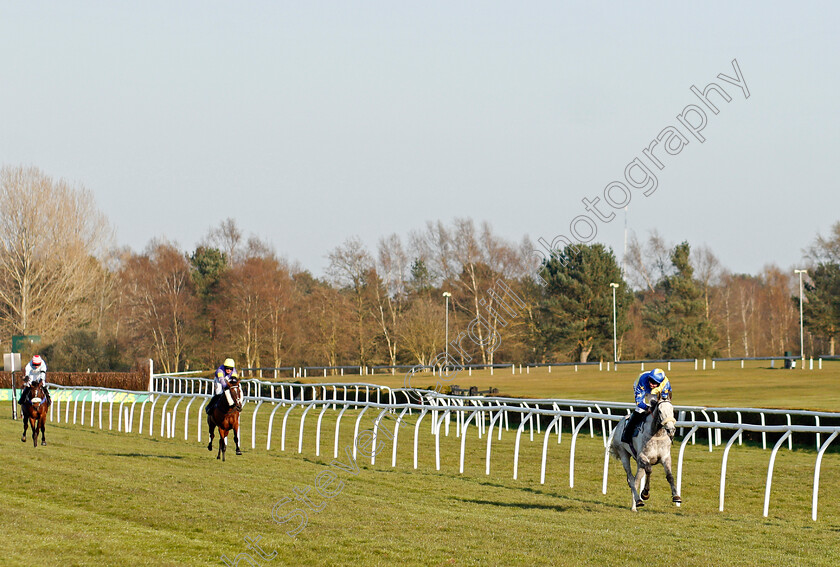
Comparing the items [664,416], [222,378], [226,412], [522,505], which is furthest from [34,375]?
[664,416]

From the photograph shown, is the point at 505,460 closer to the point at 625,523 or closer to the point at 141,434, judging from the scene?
the point at 625,523

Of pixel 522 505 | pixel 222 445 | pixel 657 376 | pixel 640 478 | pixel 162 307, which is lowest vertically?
pixel 522 505

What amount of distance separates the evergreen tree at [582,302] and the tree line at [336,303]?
0.09 m

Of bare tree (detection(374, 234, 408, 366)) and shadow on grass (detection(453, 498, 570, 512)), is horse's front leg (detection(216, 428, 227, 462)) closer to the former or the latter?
shadow on grass (detection(453, 498, 570, 512))

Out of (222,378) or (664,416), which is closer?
(664,416)

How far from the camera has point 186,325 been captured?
57.0 metres

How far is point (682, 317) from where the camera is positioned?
203ft

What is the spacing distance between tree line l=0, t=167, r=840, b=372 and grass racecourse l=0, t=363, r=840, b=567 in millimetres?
37434

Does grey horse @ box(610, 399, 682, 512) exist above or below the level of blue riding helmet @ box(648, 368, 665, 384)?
below

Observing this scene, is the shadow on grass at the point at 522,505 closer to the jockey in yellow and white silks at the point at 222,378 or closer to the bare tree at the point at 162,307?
the jockey in yellow and white silks at the point at 222,378

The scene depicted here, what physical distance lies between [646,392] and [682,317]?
5436 cm

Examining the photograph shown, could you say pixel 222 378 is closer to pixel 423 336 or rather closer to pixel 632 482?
pixel 632 482

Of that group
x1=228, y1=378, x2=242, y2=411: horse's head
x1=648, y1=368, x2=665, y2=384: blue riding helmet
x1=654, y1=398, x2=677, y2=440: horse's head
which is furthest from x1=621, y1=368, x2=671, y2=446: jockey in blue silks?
x1=228, y1=378, x2=242, y2=411: horse's head

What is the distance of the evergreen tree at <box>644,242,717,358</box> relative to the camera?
60062 millimetres
